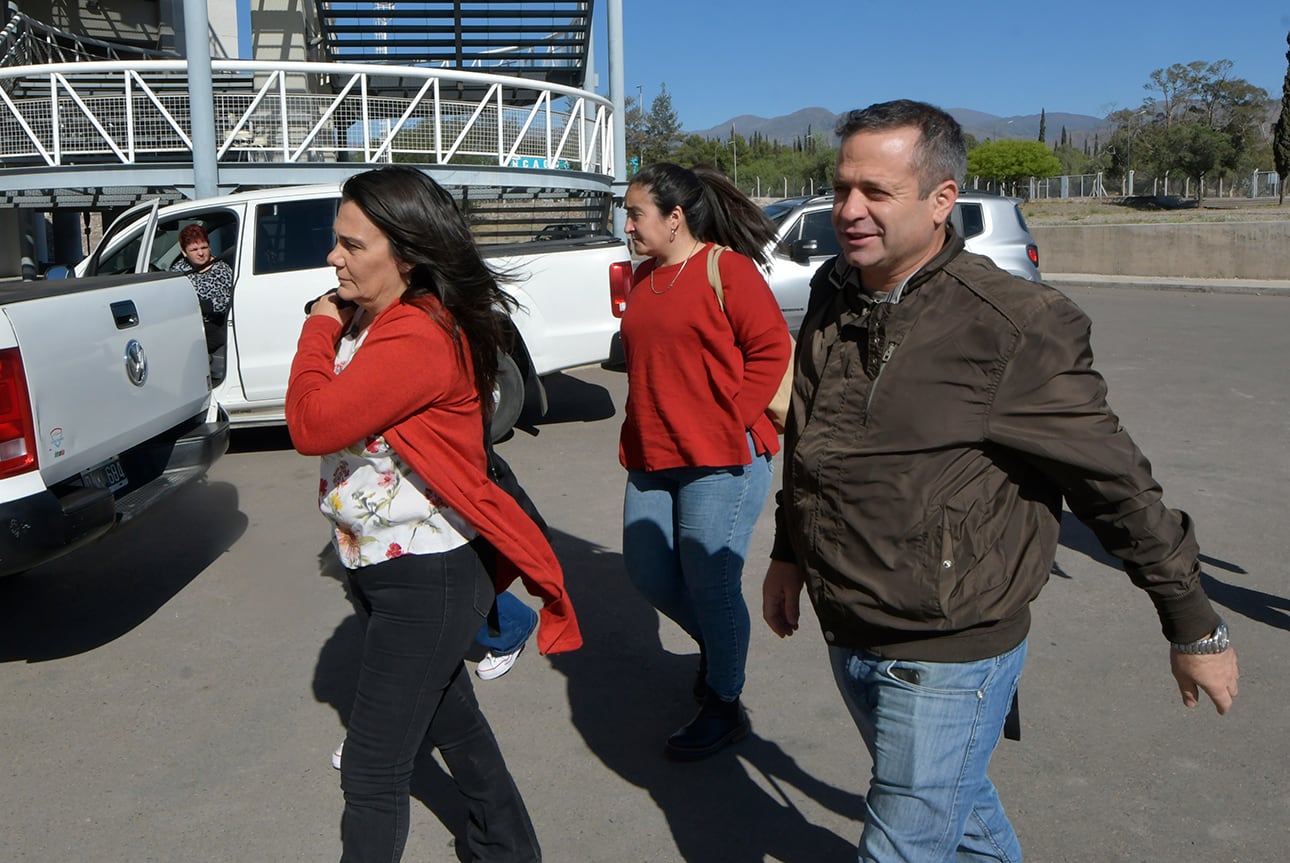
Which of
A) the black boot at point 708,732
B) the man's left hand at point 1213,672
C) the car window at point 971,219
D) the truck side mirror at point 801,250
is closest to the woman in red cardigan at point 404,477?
the black boot at point 708,732

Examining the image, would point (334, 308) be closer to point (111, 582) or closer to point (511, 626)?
point (511, 626)

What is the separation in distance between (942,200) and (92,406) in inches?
142

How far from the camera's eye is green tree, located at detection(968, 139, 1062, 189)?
67.4 m

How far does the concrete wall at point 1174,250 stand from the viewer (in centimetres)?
2027

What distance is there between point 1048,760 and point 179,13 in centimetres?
2423

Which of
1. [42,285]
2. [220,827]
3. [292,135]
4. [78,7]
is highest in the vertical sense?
[78,7]

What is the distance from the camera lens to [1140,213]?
1683 inches

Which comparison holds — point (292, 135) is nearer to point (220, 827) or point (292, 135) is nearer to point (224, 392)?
point (224, 392)

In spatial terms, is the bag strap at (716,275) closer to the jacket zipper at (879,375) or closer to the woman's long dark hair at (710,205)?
the woman's long dark hair at (710,205)

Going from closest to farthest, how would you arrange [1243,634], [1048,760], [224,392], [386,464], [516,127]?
1. [386,464]
2. [1048,760]
3. [1243,634]
4. [224,392]
5. [516,127]

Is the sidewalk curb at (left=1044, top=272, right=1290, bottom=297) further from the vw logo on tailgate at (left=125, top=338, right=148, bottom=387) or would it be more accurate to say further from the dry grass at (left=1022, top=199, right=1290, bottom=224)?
the vw logo on tailgate at (left=125, top=338, right=148, bottom=387)

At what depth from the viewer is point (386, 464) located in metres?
2.70

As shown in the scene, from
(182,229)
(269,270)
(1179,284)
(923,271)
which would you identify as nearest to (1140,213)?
(1179,284)

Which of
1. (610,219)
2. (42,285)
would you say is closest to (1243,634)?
(42,285)
